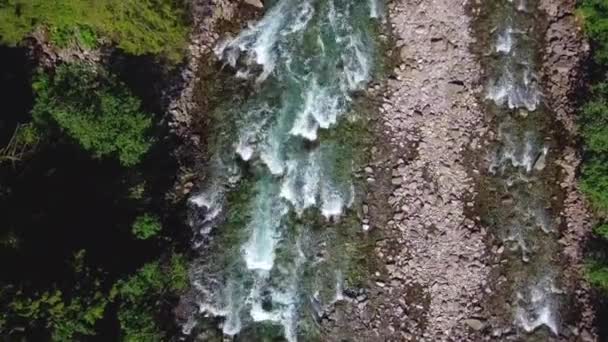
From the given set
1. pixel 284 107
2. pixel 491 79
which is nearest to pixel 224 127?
pixel 284 107

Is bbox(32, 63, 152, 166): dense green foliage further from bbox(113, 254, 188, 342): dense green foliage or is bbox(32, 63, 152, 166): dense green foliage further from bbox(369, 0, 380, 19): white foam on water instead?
bbox(369, 0, 380, 19): white foam on water

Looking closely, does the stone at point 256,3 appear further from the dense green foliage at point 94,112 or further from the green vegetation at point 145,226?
the green vegetation at point 145,226

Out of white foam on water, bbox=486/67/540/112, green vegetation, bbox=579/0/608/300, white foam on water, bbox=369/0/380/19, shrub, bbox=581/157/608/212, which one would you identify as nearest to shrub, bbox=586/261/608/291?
green vegetation, bbox=579/0/608/300

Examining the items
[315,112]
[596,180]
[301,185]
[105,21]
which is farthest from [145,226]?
[596,180]

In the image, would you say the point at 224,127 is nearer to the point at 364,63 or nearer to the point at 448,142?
the point at 364,63

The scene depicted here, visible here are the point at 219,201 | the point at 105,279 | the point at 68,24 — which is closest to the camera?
the point at 105,279

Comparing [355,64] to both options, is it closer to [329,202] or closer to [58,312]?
[329,202]
